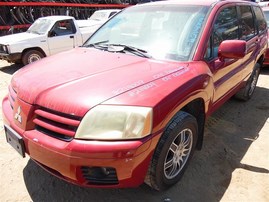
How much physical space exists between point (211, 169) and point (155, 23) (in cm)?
175

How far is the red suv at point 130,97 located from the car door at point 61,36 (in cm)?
492

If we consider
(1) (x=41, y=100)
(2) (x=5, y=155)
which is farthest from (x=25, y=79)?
(2) (x=5, y=155)

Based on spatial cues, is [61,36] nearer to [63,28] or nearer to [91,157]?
[63,28]

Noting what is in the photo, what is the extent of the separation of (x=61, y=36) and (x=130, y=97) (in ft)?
22.2

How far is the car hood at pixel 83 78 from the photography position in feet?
7.02

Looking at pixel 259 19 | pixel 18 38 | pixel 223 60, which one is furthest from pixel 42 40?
pixel 223 60

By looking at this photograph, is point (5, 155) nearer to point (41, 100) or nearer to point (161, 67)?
point (41, 100)

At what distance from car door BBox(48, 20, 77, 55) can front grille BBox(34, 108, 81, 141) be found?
20.7ft

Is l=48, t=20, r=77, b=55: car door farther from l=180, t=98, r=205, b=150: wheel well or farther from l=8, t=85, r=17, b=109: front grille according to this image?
l=180, t=98, r=205, b=150: wheel well

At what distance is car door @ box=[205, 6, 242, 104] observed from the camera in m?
3.09

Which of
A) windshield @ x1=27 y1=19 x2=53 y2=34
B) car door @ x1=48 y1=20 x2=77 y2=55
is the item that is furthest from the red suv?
windshield @ x1=27 y1=19 x2=53 y2=34

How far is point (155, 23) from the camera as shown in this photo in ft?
10.6

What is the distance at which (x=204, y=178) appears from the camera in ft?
9.63

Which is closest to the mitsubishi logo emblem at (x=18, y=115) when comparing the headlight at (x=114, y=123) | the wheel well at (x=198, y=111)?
the headlight at (x=114, y=123)
